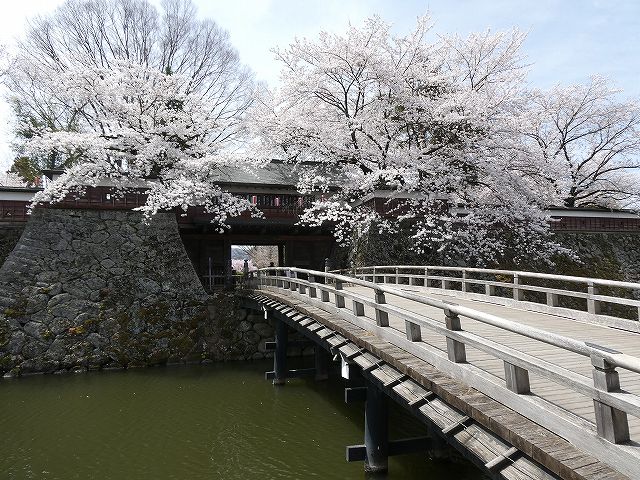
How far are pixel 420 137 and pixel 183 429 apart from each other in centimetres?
1627

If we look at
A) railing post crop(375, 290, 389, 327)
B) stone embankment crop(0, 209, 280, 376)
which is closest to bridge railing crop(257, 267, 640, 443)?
railing post crop(375, 290, 389, 327)

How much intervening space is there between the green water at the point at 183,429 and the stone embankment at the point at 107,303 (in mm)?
1217

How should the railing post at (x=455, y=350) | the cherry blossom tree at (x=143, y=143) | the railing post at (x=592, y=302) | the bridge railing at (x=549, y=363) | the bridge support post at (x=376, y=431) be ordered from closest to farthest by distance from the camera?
1. the bridge railing at (x=549, y=363)
2. the railing post at (x=455, y=350)
3. the bridge support post at (x=376, y=431)
4. the railing post at (x=592, y=302)
5. the cherry blossom tree at (x=143, y=143)

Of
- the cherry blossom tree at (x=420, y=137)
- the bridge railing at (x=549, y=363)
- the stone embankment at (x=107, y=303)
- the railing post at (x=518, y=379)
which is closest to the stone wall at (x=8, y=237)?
the stone embankment at (x=107, y=303)

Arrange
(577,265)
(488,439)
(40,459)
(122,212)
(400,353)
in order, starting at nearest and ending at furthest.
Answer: (488,439)
(400,353)
(40,459)
(122,212)
(577,265)

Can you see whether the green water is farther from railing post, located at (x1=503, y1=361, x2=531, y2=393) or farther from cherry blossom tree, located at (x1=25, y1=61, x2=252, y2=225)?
cherry blossom tree, located at (x1=25, y1=61, x2=252, y2=225)

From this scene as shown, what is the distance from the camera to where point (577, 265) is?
2292 centimetres

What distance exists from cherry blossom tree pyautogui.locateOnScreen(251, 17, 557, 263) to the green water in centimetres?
928

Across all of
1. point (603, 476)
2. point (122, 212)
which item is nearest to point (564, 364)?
point (603, 476)

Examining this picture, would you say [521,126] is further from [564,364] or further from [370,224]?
[564,364]

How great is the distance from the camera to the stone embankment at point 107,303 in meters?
15.6

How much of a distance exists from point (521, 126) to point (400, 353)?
17940 millimetres

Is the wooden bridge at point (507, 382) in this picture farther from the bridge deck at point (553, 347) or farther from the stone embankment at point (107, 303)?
the stone embankment at point (107, 303)

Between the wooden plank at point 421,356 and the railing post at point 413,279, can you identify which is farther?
the railing post at point 413,279
